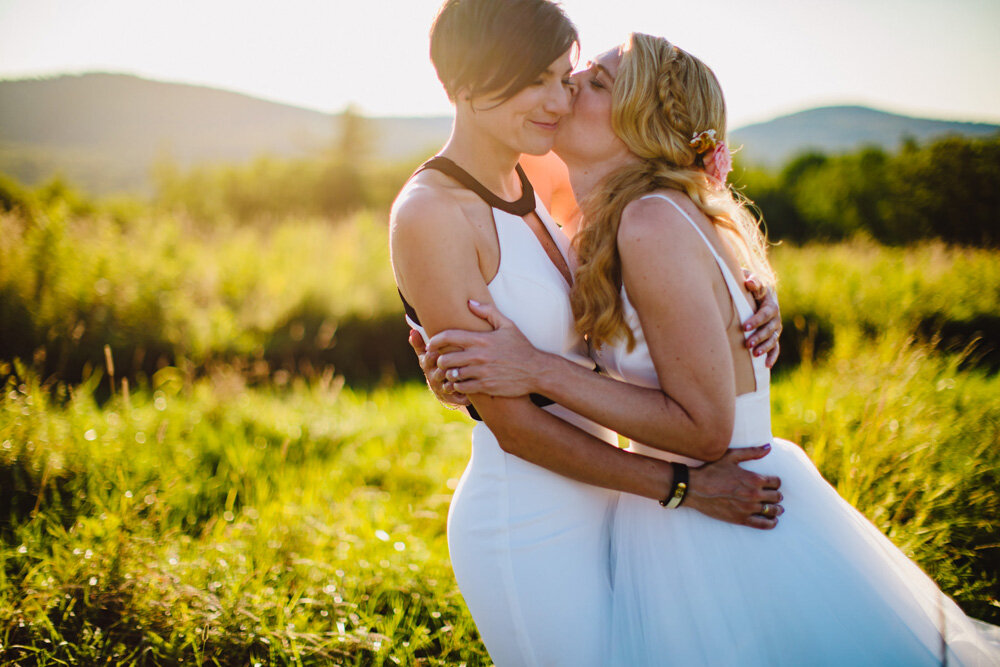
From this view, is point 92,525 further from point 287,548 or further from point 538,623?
point 538,623

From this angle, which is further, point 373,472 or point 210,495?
point 373,472

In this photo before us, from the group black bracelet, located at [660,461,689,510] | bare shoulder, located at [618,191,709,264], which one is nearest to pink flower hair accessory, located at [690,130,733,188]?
bare shoulder, located at [618,191,709,264]

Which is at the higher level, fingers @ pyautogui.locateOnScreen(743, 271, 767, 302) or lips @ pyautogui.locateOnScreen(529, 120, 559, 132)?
lips @ pyautogui.locateOnScreen(529, 120, 559, 132)

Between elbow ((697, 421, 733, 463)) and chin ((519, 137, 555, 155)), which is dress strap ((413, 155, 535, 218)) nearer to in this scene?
chin ((519, 137, 555, 155))

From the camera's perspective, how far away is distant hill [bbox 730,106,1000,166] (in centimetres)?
1280

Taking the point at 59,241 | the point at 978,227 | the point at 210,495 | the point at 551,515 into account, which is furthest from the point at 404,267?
the point at 978,227

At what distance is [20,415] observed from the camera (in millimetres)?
3666

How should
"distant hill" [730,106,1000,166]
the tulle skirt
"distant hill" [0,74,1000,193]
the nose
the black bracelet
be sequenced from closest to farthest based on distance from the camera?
the tulle skirt → the black bracelet → the nose → "distant hill" [730,106,1000,166] → "distant hill" [0,74,1000,193]

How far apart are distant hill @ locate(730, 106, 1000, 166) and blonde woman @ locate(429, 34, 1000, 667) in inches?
452

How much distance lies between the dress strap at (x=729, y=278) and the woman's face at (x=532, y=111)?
1.64 ft

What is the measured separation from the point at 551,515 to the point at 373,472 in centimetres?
315

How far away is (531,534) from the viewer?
1869 millimetres

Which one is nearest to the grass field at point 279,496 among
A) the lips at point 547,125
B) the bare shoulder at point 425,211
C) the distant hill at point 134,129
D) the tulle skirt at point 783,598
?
the tulle skirt at point 783,598

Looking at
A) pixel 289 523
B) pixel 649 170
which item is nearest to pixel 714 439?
pixel 649 170
